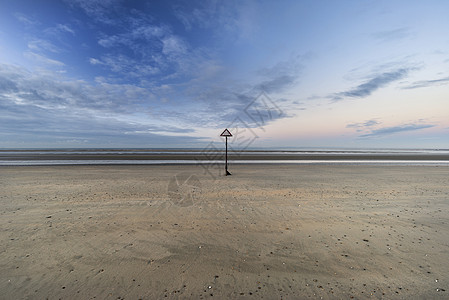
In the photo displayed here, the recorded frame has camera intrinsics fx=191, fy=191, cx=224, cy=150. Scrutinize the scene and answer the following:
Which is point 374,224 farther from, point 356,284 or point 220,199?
point 220,199

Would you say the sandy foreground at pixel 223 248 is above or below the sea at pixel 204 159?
below

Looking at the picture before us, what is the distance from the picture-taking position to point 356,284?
3545mm

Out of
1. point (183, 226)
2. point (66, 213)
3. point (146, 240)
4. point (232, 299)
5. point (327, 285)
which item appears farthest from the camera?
point (66, 213)

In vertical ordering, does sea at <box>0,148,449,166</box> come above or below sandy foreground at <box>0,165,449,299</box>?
above

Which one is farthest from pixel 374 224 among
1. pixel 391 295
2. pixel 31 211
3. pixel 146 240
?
pixel 31 211

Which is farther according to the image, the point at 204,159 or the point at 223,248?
the point at 204,159

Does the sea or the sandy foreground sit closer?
the sandy foreground

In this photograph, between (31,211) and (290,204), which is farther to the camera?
(290,204)

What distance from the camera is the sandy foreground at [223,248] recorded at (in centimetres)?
346

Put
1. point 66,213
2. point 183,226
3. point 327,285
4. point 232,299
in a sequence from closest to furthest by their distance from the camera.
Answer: point 232,299, point 327,285, point 183,226, point 66,213

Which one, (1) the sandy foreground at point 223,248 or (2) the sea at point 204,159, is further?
(2) the sea at point 204,159

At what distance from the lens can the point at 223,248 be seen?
4.68m

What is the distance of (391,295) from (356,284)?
500 mm

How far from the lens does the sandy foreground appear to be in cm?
346
